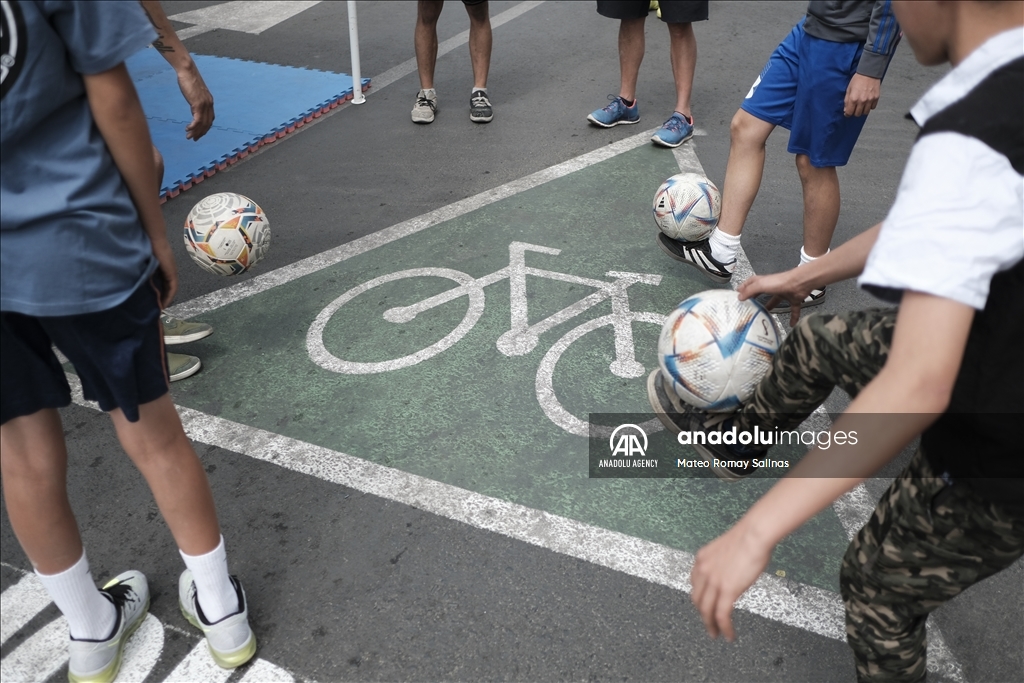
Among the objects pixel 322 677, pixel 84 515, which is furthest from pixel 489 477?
pixel 84 515

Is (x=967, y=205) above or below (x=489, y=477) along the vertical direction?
above

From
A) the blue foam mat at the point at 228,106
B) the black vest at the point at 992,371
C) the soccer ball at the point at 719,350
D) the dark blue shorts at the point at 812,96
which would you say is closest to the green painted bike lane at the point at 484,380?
the soccer ball at the point at 719,350

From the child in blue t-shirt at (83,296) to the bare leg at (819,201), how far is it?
3.15 meters

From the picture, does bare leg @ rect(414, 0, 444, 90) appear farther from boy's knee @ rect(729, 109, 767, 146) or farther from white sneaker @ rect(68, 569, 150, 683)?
white sneaker @ rect(68, 569, 150, 683)

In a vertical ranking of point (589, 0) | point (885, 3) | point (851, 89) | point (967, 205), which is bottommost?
point (589, 0)

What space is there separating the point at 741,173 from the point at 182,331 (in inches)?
116

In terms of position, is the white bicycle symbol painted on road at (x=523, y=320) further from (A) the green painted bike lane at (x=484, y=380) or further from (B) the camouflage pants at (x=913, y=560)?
(B) the camouflage pants at (x=913, y=560)

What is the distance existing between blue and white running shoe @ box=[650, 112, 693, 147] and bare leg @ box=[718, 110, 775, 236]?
75.5 inches

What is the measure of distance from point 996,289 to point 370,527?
2225 millimetres

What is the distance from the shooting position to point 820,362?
2.33 m

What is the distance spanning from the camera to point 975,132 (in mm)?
1470

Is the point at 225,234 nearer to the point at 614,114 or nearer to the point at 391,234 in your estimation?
the point at 391,234

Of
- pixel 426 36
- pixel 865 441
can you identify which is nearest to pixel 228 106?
pixel 426 36

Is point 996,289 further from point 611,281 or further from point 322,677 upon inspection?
point 611,281
